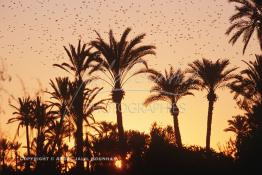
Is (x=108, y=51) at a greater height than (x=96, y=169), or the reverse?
(x=108, y=51)

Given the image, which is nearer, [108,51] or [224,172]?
[224,172]

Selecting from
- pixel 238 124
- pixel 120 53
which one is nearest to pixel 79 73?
pixel 120 53

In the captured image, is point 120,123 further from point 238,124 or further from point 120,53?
point 238,124

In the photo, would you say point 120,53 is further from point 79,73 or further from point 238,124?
point 238,124

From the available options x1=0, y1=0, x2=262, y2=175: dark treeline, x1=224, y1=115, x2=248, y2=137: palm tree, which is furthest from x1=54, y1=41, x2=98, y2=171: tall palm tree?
x1=224, y1=115, x2=248, y2=137: palm tree

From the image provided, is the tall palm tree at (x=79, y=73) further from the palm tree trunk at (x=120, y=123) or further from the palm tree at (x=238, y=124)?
the palm tree at (x=238, y=124)

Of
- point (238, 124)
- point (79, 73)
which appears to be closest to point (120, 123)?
point (79, 73)

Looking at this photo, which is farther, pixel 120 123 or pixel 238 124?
pixel 238 124

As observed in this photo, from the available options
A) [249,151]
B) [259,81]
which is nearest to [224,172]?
[249,151]

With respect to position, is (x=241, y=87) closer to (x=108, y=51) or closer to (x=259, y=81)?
(x=259, y=81)

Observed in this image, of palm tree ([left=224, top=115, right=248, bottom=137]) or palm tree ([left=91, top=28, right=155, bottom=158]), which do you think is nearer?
palm tree ([left=91, top=28, right=155, bottom=158])

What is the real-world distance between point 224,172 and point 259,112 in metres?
6.09

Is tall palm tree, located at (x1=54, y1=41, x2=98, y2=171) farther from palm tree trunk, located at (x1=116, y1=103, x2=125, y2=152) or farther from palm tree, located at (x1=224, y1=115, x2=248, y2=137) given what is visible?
palm tree, located at (x1=224, y1=115, x2=248, y2=137)

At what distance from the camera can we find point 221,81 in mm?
34062
